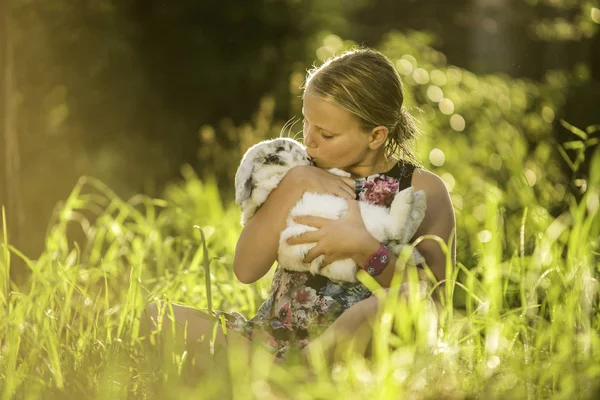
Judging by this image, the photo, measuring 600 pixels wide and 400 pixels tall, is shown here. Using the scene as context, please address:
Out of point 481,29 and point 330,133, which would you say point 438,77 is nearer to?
point 330,133

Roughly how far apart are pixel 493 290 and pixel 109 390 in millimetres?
1266

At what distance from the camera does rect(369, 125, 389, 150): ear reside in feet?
9.23

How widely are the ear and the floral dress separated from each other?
101 mm

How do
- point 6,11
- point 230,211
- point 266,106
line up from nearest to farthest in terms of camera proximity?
point 6,11 < point 230,211 < point 266,106

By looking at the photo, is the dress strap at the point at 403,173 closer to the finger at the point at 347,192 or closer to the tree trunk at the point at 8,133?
the finger at the point at 347,192

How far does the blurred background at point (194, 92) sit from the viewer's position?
225 inches

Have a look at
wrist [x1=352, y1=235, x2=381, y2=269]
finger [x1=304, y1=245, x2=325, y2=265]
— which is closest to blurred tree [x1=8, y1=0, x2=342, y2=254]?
finger [x1=304, y1=245, x2=325, y2=265]

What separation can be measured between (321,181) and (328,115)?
0.21 m

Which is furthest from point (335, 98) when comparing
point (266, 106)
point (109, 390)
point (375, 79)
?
point (266, 106)

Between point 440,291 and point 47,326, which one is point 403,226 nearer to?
point 440,291

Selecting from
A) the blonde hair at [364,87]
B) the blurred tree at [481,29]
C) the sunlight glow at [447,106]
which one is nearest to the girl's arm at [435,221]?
the blonde hair at [364,87]

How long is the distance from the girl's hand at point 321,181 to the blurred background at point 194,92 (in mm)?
2699

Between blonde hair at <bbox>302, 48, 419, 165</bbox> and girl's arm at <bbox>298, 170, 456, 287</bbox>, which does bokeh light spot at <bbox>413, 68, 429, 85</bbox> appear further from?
girl's arm at <bbox>298, 170, 456, 287</bbox>

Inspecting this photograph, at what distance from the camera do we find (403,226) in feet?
8.81
